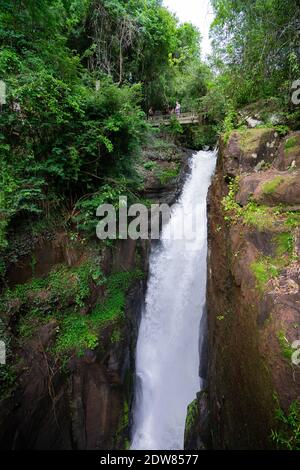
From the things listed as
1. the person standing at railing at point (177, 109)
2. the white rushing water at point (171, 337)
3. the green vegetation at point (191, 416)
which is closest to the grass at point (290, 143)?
the white rushing water at point (171, 337)

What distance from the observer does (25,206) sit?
4609 millimetres

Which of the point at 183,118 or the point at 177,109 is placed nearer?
the point at 183,118

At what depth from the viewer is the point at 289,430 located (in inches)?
86.1

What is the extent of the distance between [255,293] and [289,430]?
136 cm

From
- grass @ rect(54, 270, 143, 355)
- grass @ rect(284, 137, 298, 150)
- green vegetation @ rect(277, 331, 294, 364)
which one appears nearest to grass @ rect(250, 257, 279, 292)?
green vegetation @ rect(277, 331, 294, 364)

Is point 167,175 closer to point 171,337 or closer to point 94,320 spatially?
point 171,337

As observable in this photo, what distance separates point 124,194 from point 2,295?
3.23 meters

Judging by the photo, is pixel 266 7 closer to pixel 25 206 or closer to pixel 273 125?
pixel 273 125

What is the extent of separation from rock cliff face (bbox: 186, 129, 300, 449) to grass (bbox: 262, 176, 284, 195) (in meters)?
0.01

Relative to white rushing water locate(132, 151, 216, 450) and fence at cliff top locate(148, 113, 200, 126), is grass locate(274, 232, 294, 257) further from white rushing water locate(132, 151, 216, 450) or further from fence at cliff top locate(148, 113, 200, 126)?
fence at cliff top locate(148, 113, 200, 126)

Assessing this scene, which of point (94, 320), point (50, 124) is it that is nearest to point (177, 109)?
point (50, 124)

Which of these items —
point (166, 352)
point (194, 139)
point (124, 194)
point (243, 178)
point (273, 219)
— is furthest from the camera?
Answer: point (194, 139)

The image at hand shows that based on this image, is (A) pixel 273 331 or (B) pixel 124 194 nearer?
(A) pixel 273 331

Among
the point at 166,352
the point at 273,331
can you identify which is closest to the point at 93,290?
the point at 166,352
